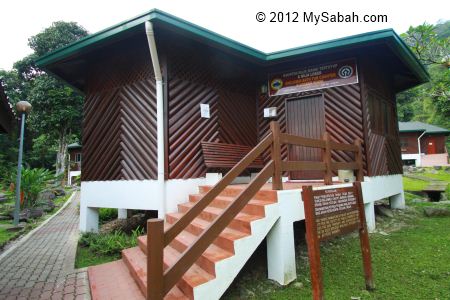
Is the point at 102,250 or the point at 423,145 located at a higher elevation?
the point at 423,145

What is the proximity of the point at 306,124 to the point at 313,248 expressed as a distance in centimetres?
465

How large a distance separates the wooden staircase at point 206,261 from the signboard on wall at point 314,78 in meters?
4.00

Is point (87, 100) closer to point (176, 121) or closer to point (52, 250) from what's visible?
point (176, 121)

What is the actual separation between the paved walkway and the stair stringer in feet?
5.52

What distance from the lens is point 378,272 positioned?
3.92 metres

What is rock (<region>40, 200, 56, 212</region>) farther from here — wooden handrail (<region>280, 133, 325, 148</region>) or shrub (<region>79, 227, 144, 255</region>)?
wooden handrail (<region>280, 133, 325, 148</region>)

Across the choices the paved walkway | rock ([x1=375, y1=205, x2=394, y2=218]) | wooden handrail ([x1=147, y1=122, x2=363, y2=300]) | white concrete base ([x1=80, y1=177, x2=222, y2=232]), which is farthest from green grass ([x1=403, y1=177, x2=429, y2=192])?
the paved walkway

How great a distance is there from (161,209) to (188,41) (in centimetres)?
371

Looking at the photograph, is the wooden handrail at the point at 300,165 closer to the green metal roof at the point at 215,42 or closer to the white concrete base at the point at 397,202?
the green metal roof at the point at 215,42

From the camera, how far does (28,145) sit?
3084cm

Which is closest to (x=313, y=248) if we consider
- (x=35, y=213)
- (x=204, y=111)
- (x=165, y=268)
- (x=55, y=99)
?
(x=165, y=268)

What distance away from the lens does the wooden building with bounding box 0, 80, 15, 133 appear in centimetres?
444

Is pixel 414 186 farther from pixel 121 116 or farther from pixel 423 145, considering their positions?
pixel 423 145

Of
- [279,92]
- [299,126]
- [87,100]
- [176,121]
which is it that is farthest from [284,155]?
[87,100]
